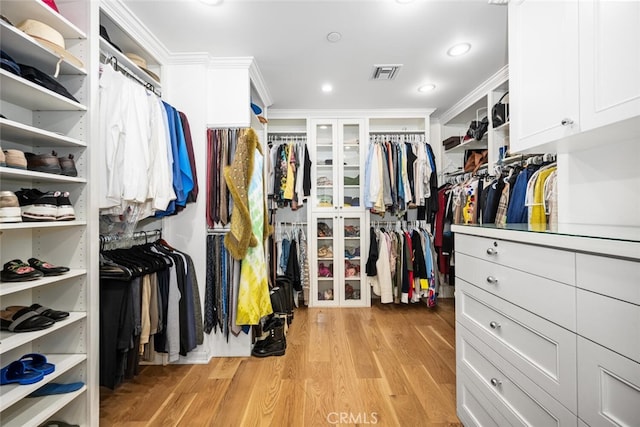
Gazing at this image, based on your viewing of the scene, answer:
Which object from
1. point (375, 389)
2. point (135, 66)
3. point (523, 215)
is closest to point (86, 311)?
point (135, 66)

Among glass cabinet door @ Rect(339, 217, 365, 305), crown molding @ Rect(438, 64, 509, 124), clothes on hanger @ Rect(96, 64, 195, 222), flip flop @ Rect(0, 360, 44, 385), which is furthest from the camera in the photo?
glass cabinet door @ Rect(339, 217, 365, 305)

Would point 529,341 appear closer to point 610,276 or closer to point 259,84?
point 610,276

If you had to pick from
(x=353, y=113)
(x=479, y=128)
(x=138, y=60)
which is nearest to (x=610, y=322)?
(x=479, y=128)

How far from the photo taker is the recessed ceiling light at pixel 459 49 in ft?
6.43

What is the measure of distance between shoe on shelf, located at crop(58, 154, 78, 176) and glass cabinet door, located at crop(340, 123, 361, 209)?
2.47m

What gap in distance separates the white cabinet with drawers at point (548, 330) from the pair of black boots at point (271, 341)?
134 cm

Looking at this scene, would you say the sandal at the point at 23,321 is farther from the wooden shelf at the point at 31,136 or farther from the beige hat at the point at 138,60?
the beige hat at the point at 138,60

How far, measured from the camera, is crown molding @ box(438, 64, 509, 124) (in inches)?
91.6

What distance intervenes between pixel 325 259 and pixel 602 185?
2.47 meters

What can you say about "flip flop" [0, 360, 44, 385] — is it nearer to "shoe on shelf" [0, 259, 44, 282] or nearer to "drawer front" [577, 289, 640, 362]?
"shoe on shelf" [0, 259, 44, 282]

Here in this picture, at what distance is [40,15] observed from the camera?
45.4 inches

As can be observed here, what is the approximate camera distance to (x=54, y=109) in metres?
1.27

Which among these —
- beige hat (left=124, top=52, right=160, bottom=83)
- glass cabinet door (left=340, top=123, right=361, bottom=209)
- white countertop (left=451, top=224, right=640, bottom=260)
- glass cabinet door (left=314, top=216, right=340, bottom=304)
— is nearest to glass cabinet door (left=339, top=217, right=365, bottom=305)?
glass cabinet door (left=314, top=216, right=340, bottom=304)

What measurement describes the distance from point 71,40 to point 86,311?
1.31 meters
